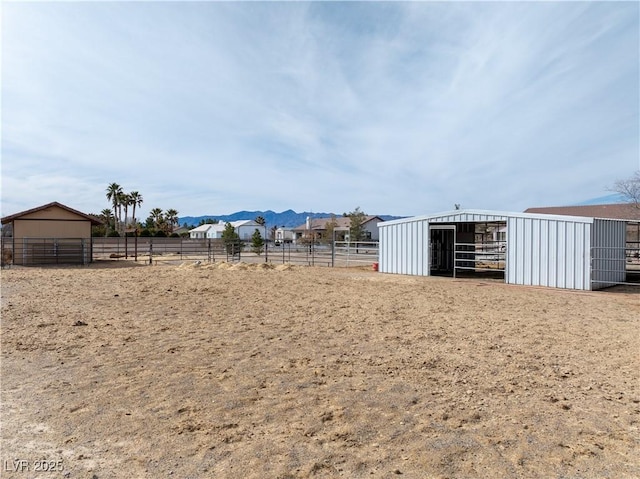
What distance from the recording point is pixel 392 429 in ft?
11.0

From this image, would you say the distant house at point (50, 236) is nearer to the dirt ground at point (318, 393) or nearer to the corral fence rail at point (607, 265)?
the dirt ground at point (318, 393)

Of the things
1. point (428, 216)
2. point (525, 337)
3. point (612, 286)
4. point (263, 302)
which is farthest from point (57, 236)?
point (612, 286)

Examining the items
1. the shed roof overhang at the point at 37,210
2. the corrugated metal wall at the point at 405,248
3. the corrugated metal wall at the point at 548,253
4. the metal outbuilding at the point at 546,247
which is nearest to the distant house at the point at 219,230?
the shed roof overhang at the point at 37,210

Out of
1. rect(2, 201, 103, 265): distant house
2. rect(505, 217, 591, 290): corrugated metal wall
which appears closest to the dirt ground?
rect(505, 217, 591, 290): corrugated metal wall

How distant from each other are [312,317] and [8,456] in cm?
547

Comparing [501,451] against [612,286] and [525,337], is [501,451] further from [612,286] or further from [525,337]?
[612,286]

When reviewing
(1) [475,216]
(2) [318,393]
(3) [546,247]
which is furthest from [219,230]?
(2) [318,393]

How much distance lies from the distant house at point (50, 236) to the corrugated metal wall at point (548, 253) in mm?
20569

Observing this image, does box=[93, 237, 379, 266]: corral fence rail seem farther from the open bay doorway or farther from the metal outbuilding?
the metal outbuilding

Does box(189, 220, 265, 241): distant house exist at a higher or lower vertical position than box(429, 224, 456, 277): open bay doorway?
higher

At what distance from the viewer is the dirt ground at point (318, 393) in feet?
9.39

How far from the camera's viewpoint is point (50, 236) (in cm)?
2167

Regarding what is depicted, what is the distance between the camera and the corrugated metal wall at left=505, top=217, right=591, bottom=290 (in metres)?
12.6

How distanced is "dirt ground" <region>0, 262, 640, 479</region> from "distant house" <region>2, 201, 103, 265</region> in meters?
14.5
